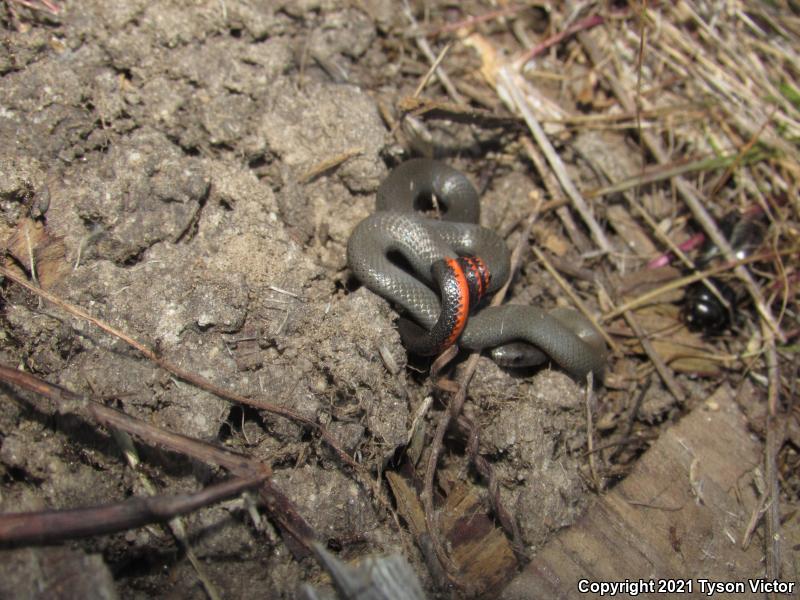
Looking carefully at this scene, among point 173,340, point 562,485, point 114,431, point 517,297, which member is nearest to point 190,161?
point 173,340

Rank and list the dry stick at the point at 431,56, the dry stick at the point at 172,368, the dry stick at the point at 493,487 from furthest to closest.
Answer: the dry stick at the point at 431,56, the dry stick at the point at 493,487, the dry stick at the point at 172,368

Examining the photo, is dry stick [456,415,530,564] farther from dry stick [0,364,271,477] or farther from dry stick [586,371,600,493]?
dry stick [0,364,271,477]

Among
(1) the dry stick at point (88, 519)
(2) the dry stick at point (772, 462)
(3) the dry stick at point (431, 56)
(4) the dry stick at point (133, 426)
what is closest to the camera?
(1) the dry stick at point (88, 519)

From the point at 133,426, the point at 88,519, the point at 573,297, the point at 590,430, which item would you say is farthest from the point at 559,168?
the point at 88,519

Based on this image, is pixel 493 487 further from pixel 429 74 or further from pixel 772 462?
pixel 429 74

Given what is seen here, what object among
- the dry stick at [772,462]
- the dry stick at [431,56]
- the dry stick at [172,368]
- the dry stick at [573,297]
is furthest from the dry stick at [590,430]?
the dry stick at [431,56]

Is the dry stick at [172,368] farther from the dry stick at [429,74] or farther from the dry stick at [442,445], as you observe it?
the dry stick at [429,74]
